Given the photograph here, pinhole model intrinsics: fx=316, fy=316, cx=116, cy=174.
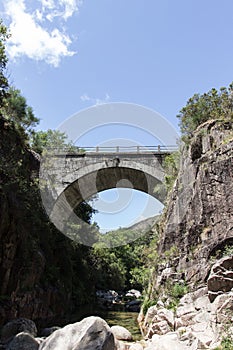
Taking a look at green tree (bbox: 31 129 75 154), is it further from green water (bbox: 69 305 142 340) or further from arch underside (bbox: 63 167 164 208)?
green water (bbox: 69 305 142 340)

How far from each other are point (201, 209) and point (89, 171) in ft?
37.7

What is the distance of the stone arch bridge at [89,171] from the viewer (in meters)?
19.5

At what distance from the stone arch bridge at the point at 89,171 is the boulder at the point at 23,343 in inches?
483

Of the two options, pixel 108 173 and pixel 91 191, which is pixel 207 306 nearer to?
pixel 108 173

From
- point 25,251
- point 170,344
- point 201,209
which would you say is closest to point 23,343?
point 170,344

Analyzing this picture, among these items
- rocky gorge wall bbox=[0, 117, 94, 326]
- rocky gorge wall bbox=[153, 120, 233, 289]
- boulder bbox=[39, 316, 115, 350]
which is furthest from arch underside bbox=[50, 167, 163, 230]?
boulder bbox=[39, 316, 115, 350]

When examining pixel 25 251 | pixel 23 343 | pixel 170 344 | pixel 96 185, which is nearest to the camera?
pixel 170 344

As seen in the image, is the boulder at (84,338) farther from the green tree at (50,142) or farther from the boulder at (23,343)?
the green tree at (50,142)

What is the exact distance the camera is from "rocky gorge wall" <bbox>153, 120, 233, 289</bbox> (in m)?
8.26

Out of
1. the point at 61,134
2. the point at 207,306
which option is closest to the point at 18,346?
the point at 207,306

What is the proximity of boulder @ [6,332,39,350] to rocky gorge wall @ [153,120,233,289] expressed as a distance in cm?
405

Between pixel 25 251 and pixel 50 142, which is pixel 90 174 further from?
pixel 25 251

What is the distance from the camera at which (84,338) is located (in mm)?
5410

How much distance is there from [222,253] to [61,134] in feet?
55.6
